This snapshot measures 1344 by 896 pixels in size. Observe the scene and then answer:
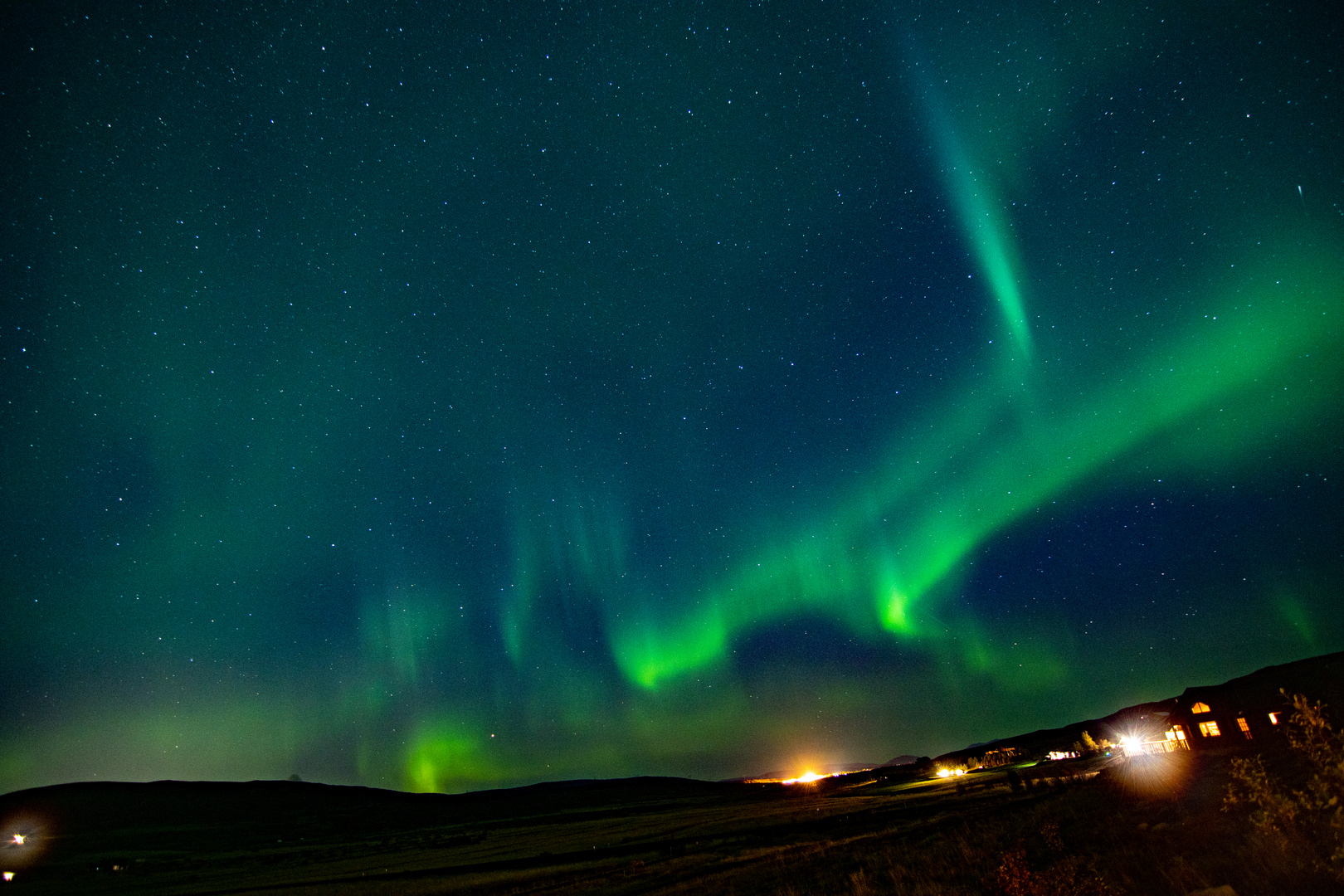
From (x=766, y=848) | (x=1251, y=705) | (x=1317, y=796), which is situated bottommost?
(x=1251, y=705)

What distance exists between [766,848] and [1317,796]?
1007 inches

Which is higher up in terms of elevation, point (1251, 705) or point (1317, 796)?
point (1317, 796)

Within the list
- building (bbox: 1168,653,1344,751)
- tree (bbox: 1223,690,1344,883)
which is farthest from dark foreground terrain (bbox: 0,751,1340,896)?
building (bbox: 1168,653,1344,751)

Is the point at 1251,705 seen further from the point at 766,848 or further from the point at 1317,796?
the point at 1317,796

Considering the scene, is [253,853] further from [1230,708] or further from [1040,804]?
[1230,708]

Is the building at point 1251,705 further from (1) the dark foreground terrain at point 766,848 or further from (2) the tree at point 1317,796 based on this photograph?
(2) the tree at point 1317,796

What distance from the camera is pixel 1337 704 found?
4381 centimetres

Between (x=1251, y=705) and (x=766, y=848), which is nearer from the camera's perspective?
(x=766, y=848)

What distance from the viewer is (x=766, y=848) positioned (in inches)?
1208

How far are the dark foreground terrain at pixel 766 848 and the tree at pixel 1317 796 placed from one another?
15.9 inches

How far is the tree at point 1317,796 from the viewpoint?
26.6 ft

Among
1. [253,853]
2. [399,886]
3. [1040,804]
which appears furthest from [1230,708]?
[253,853]

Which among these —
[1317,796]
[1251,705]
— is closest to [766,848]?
[1317,796]

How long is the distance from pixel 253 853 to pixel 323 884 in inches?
2114
